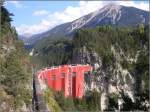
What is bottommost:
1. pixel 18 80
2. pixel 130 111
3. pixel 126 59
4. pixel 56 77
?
pixel 130 111

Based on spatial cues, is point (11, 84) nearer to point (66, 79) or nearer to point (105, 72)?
point (66, 79)

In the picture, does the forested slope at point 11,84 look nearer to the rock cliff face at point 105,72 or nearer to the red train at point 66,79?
the red train at point 66,79

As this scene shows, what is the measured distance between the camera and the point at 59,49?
144 meters

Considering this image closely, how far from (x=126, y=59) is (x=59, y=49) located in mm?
31819

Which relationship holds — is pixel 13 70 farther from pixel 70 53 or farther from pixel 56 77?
pixel 70 53

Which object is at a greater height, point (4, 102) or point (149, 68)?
point (149, 68)

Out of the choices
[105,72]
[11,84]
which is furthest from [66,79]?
[11,84]

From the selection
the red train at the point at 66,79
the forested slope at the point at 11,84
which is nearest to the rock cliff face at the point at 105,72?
the red train at the point at 66,79

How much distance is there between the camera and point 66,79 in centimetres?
7062

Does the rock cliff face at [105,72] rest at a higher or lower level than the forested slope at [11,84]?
higher

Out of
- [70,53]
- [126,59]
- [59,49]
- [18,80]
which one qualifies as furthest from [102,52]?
[18,80]

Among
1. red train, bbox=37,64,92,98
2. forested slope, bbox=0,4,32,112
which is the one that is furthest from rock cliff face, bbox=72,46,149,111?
forested slope, bbox=0,4,32,112

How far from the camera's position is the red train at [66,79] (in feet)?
205

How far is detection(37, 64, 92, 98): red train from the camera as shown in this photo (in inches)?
2458
